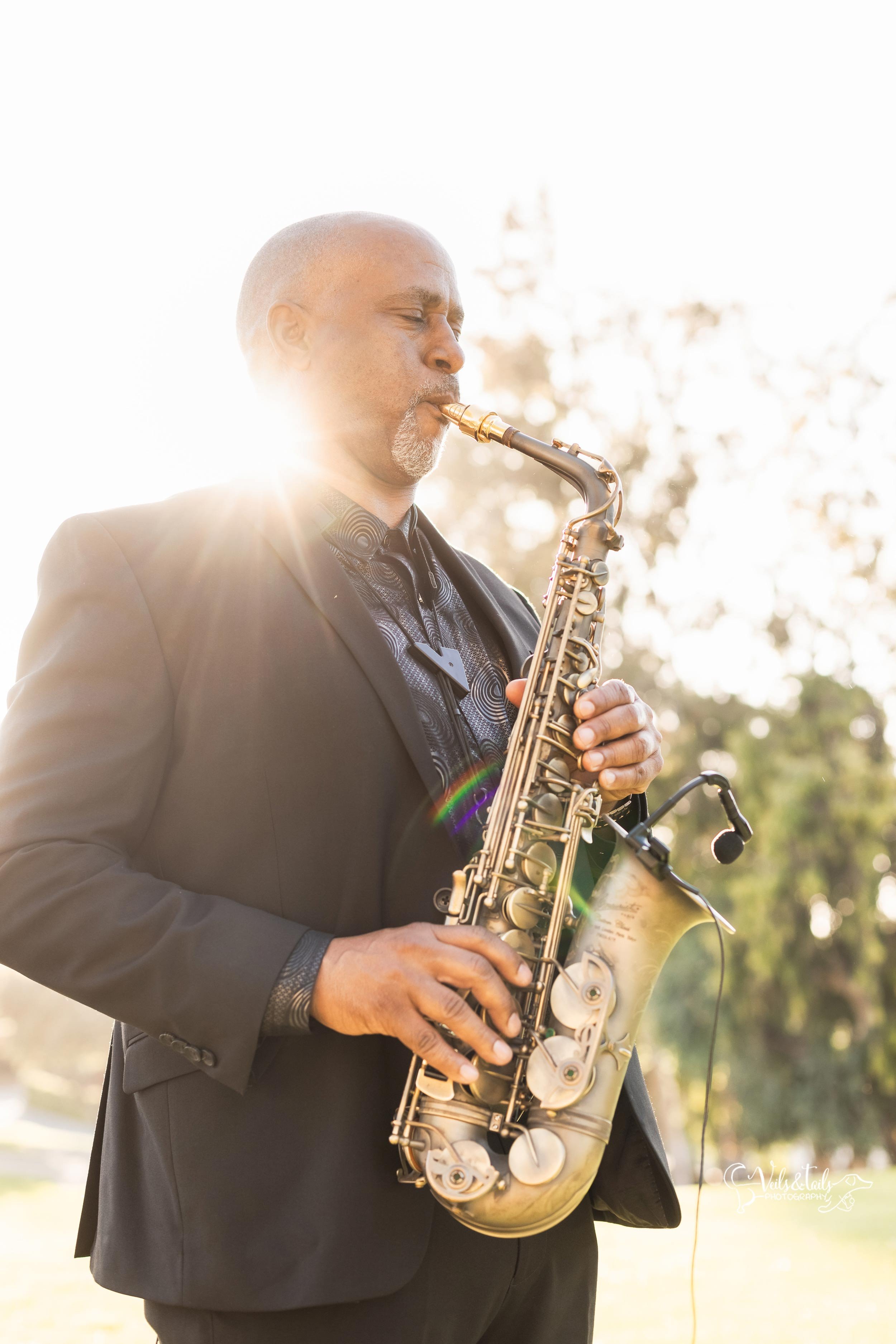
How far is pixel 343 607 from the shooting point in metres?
2.47

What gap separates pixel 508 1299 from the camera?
91.0 inches

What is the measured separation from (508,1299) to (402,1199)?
1.33 ft

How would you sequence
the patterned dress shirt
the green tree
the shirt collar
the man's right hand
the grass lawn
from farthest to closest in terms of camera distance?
the green tree → the grass lawn → the shirt collar → the patterned dress shirt → the man's right hand

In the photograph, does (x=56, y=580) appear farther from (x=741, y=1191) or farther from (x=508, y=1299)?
(x=741, y=1191)

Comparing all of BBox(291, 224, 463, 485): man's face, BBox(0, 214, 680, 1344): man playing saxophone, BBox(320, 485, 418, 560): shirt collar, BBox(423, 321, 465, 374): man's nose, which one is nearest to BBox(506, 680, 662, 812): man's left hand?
BBox(0, 214, 680, 1344): man playing saxophone

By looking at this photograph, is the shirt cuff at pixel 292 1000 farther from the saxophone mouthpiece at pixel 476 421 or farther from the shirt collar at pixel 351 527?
the saxophone mouthpiece at pixel 476 421

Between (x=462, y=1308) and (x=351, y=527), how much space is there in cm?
176

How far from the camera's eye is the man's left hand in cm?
244

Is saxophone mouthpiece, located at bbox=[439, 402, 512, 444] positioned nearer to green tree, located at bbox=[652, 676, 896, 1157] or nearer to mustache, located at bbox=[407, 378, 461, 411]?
mustache, located at bbox=[407, 378, 461, 411]

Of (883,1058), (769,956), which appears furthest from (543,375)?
(883,1058)

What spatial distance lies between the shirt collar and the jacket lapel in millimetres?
128

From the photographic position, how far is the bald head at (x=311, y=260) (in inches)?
115

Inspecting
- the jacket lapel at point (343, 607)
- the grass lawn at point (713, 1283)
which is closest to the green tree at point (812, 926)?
the grass lawn at point (713, 1283)

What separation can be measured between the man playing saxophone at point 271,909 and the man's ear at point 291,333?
1.23ft
